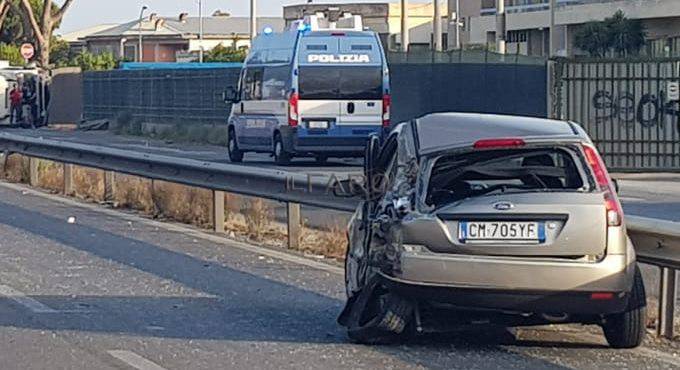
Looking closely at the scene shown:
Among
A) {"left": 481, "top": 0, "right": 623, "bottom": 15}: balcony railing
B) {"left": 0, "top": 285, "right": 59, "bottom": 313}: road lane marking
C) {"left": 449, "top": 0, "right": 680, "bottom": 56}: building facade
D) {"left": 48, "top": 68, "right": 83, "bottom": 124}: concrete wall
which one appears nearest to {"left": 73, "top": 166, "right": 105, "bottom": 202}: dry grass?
{"left": 0, "top": 285, "right": 59, "bottom": 313}: road lane marking

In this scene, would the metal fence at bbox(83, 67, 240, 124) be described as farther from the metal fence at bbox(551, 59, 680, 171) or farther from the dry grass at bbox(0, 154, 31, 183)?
the dry grass at bbox(0, 154, 31, 183)

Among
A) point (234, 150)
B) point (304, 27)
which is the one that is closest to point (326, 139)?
point (304, 27)

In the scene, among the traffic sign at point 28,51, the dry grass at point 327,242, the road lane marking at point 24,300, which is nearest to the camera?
the road lane marking at point 24,300

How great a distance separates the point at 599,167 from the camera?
882 cm

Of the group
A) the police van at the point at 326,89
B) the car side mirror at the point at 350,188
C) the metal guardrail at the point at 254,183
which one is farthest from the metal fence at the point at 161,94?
the car side mirror at the point at 350,188

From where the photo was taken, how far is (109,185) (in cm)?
2084

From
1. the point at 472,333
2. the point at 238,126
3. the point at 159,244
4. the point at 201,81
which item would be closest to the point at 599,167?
the point at 472,333

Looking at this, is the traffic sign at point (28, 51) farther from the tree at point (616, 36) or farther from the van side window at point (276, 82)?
the van side window at point (276, 82)

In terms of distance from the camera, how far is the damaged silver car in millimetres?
8492

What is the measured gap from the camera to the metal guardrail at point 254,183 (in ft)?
31.3

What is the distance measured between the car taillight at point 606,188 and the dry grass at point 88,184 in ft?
41.5

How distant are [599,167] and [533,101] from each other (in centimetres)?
2342

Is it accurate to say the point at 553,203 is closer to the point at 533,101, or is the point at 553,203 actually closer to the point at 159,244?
the point at 159,244

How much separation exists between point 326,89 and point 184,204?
11.2 metres
